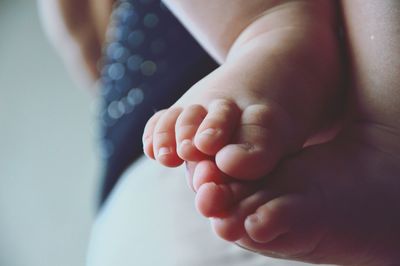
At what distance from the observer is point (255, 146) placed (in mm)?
225

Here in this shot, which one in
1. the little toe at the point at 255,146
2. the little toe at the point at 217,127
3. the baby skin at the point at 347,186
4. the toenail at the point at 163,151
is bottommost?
the baby skin at the point at 347,186

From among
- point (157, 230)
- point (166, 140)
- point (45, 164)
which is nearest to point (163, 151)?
point (166, 140)

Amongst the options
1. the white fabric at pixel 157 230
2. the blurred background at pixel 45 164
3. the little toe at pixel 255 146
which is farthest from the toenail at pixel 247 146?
the blurred background at pixel 45 164

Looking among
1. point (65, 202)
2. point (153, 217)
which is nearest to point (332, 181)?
point (153, 217)

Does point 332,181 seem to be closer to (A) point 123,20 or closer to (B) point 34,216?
(A) point 123,20

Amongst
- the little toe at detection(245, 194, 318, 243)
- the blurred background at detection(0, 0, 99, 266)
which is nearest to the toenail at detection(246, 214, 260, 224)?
the little toe at detection(245, 194, 318, 243)

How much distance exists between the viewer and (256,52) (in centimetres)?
28

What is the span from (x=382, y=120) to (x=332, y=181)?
1.8 inches

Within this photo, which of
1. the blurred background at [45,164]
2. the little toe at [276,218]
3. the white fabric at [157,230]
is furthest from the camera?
the blurred background at [45,164]

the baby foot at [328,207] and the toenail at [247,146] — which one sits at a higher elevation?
the toenail at [247,146]

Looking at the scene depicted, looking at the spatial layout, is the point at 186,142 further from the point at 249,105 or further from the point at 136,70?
the point at 136,70

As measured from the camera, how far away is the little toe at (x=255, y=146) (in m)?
0.22

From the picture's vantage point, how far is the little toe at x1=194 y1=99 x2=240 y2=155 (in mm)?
226

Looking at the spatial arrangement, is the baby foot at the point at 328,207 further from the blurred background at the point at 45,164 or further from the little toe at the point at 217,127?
the blurred background at the point at 45,164
